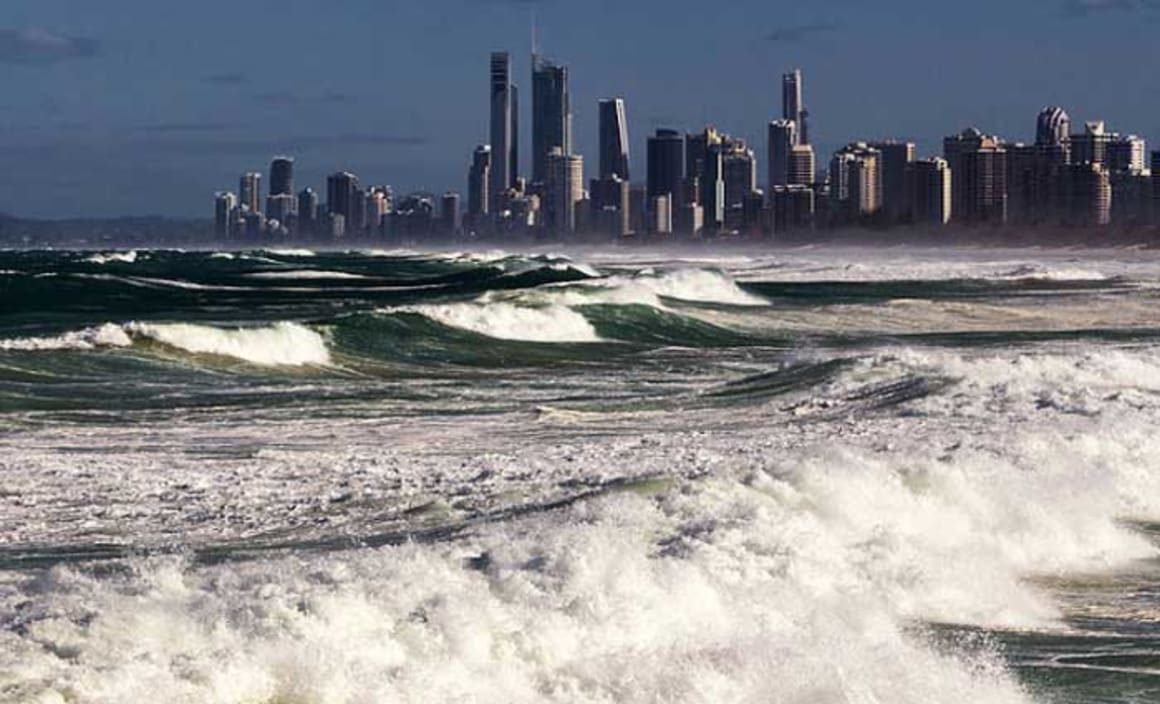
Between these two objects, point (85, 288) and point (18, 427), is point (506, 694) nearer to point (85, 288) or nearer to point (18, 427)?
point (18, 427)

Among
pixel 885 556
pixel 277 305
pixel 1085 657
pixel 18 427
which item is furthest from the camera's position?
pixel 277 305

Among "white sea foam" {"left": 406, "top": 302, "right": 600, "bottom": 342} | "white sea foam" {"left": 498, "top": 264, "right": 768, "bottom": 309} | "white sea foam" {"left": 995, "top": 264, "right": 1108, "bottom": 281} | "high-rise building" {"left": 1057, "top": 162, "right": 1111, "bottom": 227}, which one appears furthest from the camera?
"high-rise building" {"left": 1057, "top": 162, "right": 1111, "bottom": 227}

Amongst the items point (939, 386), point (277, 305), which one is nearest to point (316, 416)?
point (939, 386)

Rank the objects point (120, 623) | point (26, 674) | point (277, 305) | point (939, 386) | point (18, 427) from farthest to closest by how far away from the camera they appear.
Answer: point (277, 305), point (939, 386), point (18, 427), point (120, 623), point (26, 674)

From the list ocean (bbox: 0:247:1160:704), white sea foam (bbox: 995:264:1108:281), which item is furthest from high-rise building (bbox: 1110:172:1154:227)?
ocean (bbox: 0:247:1160:704)

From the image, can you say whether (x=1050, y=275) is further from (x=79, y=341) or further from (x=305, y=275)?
(x=79, y=341)

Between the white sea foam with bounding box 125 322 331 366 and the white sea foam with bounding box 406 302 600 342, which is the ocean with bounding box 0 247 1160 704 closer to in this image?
the white sea foam with bounding box 125 322 331 366

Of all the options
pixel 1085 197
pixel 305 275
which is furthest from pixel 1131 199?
pixel 305 275

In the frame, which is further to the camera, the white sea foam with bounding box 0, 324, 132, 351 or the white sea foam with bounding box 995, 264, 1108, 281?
the white sea foam with bounding box 995, 264, 1108, 281
